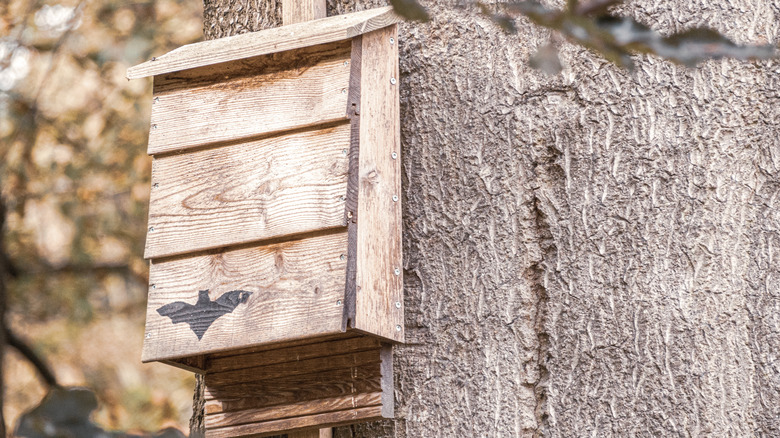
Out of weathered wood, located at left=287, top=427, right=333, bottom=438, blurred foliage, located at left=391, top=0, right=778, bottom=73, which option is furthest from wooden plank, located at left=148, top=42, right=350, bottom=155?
blurred foliage, located at left=391, top=0, right=778, bottom=73

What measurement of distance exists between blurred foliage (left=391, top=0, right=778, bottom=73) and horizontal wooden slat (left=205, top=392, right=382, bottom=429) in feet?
3.55

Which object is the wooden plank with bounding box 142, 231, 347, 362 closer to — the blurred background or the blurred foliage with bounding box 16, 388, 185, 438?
the blurred foliage with bounding box 16, 388, 185, 438

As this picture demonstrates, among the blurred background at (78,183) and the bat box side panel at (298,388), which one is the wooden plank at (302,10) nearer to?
the bat box side panel at (298,388)

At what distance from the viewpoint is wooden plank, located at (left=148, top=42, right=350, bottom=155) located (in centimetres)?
159

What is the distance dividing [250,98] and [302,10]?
0.22 m

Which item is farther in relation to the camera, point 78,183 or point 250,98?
point 78,183

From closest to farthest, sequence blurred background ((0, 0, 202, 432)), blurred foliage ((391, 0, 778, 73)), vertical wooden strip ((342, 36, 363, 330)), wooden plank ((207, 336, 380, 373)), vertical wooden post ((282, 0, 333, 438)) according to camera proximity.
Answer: blurred foliage ((391, 0, 778, 73)), vertical wooden strip ((342, 36, 363, 330)), wooden plank ((207, 336, 380, 373)), vertical wooden post ((282, 0, 333, 438)), blurred background ((0, 0, 202, 432))

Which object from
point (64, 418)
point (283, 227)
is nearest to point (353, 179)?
point (283, 227)

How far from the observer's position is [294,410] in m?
1.61

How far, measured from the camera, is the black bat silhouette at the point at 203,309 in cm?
156

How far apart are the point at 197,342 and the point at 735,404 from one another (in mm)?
913

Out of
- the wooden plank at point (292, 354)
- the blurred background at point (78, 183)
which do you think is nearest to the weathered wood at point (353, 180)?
the wooden plank at point (292, 354)

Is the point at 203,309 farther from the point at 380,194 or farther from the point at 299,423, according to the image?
the point at 380,194

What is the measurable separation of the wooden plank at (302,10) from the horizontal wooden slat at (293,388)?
67 centimetres
